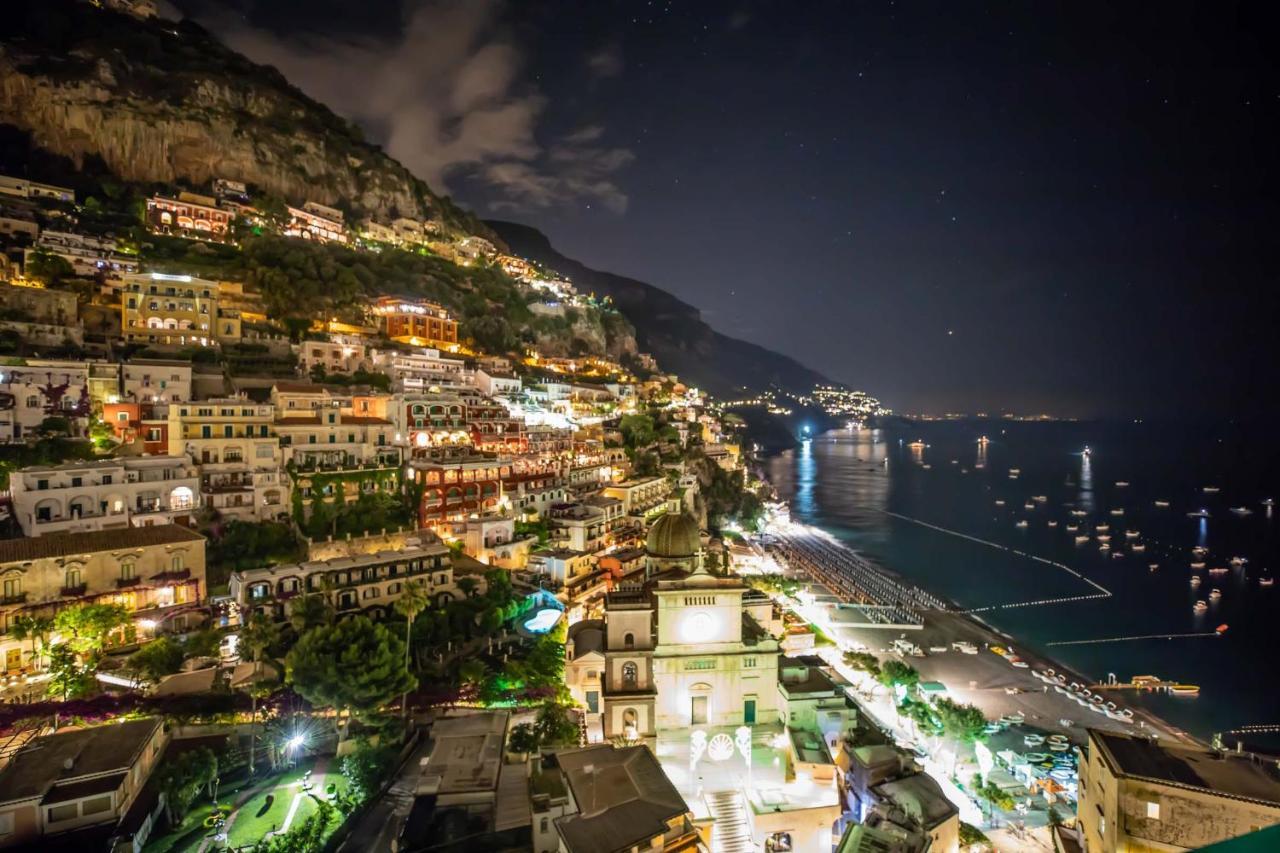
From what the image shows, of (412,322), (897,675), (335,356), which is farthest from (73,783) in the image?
(412,322)

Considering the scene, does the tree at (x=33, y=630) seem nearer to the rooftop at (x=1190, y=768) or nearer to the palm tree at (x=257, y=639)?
the palm tree at (x=257, y=639)

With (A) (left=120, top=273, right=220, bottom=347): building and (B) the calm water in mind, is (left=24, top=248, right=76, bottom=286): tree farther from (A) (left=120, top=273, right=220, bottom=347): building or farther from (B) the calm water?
(B) the calm water

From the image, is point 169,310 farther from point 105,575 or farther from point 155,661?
point 155,661

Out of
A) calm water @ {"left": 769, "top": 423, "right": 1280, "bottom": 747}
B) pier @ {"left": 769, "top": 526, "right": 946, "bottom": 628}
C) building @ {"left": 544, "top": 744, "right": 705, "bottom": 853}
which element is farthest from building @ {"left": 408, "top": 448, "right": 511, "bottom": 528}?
calm water @ {"left": 769, "top": 423, "right": 1280, "bottom": 747}

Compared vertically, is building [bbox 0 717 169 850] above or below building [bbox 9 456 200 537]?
below

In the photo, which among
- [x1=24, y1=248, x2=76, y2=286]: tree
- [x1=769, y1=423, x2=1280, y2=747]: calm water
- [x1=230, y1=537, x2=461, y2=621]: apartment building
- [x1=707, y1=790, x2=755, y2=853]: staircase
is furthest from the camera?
[x1=769, y1=423, x2=1280, y2=747]: calm water

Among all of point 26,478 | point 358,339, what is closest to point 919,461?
point 358,339

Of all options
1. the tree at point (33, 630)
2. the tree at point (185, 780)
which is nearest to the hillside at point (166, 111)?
the tree at point (33, 630)
